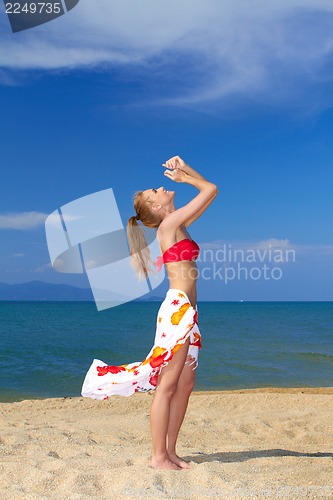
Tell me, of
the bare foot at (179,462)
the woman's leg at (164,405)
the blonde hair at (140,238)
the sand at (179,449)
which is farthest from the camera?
the blonde hair at (140,238)

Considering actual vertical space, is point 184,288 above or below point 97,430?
above

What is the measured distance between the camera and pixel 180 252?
13.9ft

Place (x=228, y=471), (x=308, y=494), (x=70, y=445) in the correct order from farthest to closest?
(x=70, y=445) < (x=228, y=471) < (x=308, y=494)

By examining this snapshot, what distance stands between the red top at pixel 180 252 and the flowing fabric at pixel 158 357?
257 mm

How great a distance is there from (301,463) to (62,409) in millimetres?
4557

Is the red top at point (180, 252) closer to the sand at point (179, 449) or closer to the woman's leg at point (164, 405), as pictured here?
the woman's leg at point (164, 405)

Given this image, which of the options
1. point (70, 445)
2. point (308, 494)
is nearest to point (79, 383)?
point (70, 445)

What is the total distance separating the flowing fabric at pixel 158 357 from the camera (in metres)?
4.07

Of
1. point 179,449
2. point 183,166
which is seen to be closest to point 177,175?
point 183,166

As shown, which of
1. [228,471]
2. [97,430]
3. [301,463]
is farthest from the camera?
[97,430]

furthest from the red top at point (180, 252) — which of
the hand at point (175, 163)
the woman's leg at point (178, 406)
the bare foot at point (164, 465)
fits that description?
the bare foot at point (164, 465)

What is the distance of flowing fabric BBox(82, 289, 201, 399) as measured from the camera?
13.3 feet

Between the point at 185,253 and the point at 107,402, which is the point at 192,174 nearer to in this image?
the point at 185,253

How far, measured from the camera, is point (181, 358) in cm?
410
